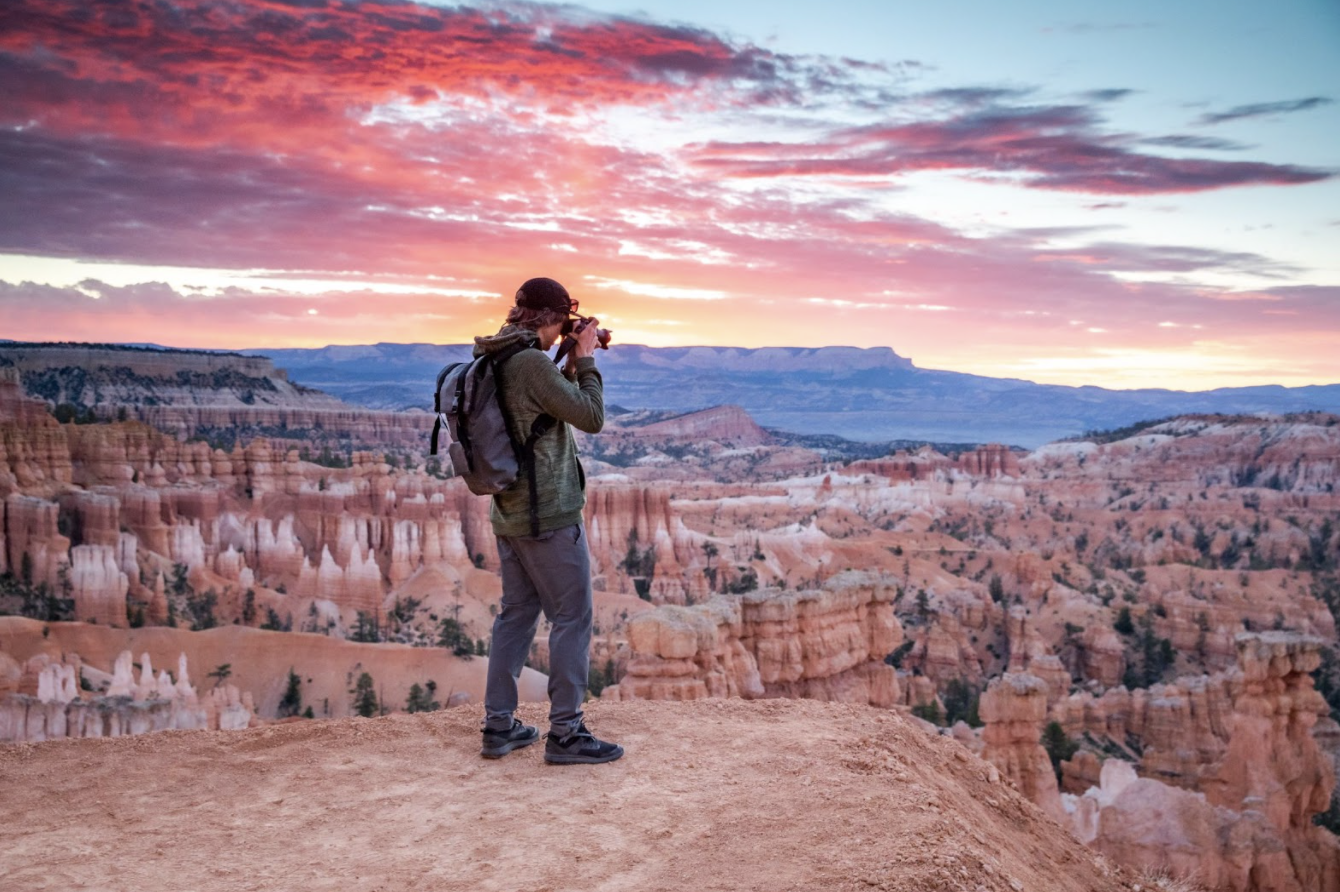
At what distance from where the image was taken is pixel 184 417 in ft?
267

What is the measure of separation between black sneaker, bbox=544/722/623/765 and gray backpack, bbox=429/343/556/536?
101 centimetres

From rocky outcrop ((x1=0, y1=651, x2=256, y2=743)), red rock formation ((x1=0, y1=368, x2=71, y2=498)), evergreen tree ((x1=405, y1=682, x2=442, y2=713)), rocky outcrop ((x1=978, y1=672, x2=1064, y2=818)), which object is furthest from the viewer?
red rock formation ((x1=0, y1=368, x2=71, y2=498))

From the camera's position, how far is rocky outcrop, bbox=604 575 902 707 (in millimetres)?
12930

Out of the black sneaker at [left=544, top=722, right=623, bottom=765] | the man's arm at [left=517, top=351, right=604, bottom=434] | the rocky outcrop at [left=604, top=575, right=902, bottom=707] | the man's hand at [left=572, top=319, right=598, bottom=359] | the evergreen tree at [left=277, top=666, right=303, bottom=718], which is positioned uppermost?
the man's hand at [left=572, top=319, right=598, bottom=359]

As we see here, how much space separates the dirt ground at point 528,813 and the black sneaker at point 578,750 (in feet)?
0.27

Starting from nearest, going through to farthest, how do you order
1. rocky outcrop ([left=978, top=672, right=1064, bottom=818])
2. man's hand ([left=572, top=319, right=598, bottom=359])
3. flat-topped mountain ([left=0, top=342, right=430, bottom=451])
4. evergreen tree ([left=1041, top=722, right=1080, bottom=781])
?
man's hand ([left=572, top=319, right=598, bottom=359]) < rocky outcrop ([left=978, top=672, right=1064, bottom=818]) < evergreen tree ([left=1041, top=722, right=1080, bottom=781]) < flat-topped mountain ([left=0, top=342, right=430, bottom=451])

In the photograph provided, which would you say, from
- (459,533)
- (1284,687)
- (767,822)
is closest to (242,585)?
(459,533)

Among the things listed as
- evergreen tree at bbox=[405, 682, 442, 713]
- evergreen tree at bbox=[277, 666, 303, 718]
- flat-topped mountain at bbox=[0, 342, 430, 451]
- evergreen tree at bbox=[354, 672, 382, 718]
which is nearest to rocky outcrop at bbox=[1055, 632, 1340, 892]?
evergreen tree at bbox=[405, 682, 442, 713]

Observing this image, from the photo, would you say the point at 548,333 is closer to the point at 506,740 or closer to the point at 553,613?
the point at 553,613

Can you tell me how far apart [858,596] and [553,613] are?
13.1 meters

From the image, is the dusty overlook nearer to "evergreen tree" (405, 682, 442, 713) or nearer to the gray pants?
"evergreen tree" (405, 682, 442, 713)

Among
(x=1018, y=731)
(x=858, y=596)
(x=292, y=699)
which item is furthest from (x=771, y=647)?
(x=292, y=699)

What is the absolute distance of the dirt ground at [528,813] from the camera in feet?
12.3

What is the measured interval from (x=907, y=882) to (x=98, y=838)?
3.14 metres
